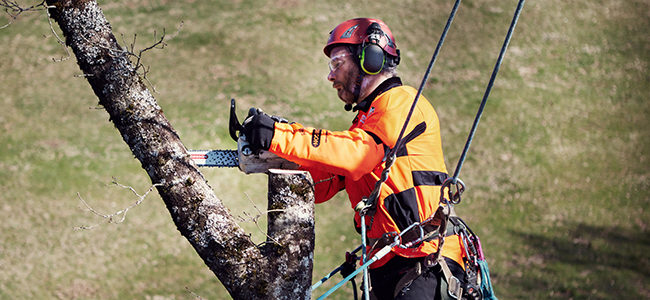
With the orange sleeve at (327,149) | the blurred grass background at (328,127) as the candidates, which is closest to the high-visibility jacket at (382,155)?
the orange sleeve at (327,149)

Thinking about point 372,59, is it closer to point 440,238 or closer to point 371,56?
point 371,56

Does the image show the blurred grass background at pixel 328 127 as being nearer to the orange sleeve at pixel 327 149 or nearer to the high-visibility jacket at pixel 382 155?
the high-visibility jacket at pixel 382 155

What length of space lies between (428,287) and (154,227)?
5786mm

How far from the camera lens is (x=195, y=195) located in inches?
145

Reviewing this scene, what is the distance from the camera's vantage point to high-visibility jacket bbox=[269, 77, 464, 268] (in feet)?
12.2

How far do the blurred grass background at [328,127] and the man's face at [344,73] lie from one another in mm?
4896

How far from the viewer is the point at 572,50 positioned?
1281cm

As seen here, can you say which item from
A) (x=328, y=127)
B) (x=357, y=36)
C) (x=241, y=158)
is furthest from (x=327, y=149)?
(x=328, y=127)

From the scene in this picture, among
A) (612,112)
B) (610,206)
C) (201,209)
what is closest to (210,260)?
(201,209)

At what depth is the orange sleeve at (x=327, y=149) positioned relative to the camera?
3.67 metres

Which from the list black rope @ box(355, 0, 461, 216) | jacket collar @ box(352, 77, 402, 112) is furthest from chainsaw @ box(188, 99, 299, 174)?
jacket collar @ box(352, 77, 402, 112)

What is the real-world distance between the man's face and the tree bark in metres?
1.08

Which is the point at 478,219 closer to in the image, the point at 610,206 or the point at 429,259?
the point at 610,206

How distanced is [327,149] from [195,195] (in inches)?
32.0
